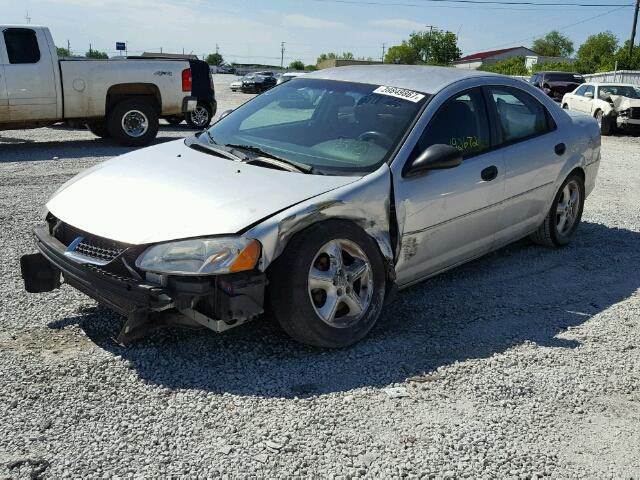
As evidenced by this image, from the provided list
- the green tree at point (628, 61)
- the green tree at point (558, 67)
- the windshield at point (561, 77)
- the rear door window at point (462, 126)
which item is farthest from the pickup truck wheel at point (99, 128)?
the green tree at point (558, 67)

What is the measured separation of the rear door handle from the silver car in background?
0.5 inches

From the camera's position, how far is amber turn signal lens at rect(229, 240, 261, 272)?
11.3 feet

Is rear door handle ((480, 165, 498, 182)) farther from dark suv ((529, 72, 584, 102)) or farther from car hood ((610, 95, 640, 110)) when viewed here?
dark suv ((529, 72, 584, 102))

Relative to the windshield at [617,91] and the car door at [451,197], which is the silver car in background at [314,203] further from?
the windshield at [617,91]

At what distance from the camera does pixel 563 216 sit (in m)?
6.16

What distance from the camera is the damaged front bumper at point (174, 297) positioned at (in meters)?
3.38

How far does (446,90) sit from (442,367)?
1990mm

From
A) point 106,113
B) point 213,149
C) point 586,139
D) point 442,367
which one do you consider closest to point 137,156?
point 213,149

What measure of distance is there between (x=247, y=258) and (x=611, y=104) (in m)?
18.7

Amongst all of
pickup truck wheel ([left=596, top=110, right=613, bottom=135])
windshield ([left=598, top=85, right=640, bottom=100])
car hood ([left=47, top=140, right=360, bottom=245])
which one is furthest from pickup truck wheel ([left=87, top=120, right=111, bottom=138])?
windshield ([left=598, top=85, right=640, bottom=100])

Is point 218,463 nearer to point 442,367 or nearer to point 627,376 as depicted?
point 442,367

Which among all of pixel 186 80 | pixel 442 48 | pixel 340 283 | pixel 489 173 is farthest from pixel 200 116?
pixel 442 48

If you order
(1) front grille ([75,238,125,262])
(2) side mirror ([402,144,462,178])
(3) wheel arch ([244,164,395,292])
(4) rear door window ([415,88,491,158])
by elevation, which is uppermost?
(4) rear door window ([415,88,491,158])

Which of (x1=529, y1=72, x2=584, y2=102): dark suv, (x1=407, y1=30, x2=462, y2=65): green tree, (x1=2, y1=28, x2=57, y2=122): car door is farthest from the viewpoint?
(x1=407, y1=30, x2=462, y2=65): green tree
